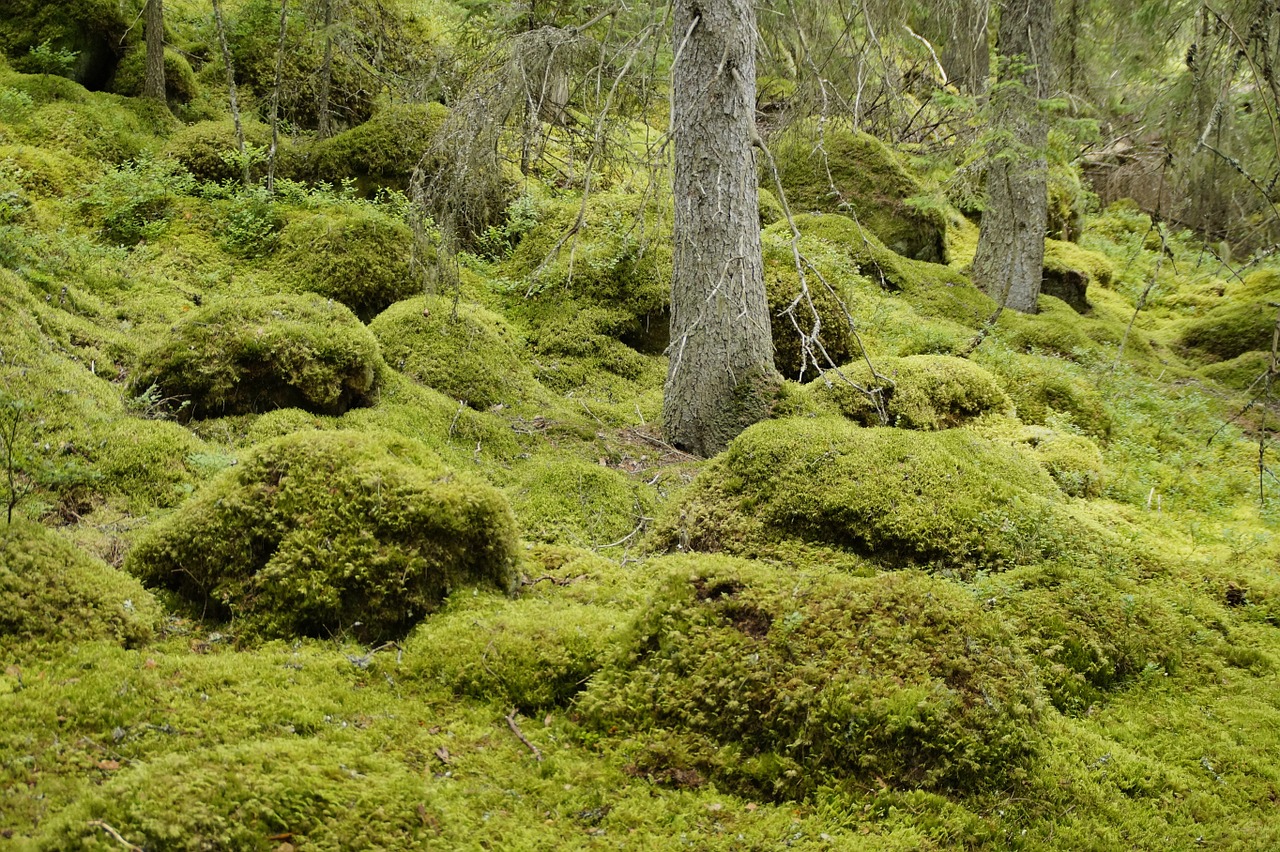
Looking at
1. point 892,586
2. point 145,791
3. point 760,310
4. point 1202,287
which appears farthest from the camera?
point 1202,287

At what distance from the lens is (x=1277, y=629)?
4.19m

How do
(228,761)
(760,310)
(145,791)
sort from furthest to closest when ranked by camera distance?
(760,310) → (228,761) → (145,791)

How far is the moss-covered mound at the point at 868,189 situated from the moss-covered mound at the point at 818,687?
10.5 m

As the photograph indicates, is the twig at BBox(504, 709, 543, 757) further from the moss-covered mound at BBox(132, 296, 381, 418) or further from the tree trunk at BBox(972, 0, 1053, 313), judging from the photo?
the tree trunk at BBox(972, 0, 1053, 313)

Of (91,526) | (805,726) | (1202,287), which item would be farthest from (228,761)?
(1202,287)

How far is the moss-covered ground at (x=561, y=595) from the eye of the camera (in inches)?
107

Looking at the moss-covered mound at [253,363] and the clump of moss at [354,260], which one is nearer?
the moss-covered mound at [253,363]

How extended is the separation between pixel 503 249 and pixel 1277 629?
8.65 meters

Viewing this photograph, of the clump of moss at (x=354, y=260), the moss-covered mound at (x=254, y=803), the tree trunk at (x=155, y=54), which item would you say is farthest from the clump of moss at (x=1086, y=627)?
the tree trunk at (x=155, y=54)

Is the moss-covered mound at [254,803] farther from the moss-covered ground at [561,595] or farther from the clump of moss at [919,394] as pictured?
the clump of moss at [919,394]

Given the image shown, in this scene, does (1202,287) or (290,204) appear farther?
(1202,287)

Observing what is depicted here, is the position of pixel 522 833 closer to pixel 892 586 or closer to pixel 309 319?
pixel 892 586

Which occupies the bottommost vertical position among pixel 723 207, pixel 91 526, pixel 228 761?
pixel 91 526

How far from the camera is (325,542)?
3781 mm
